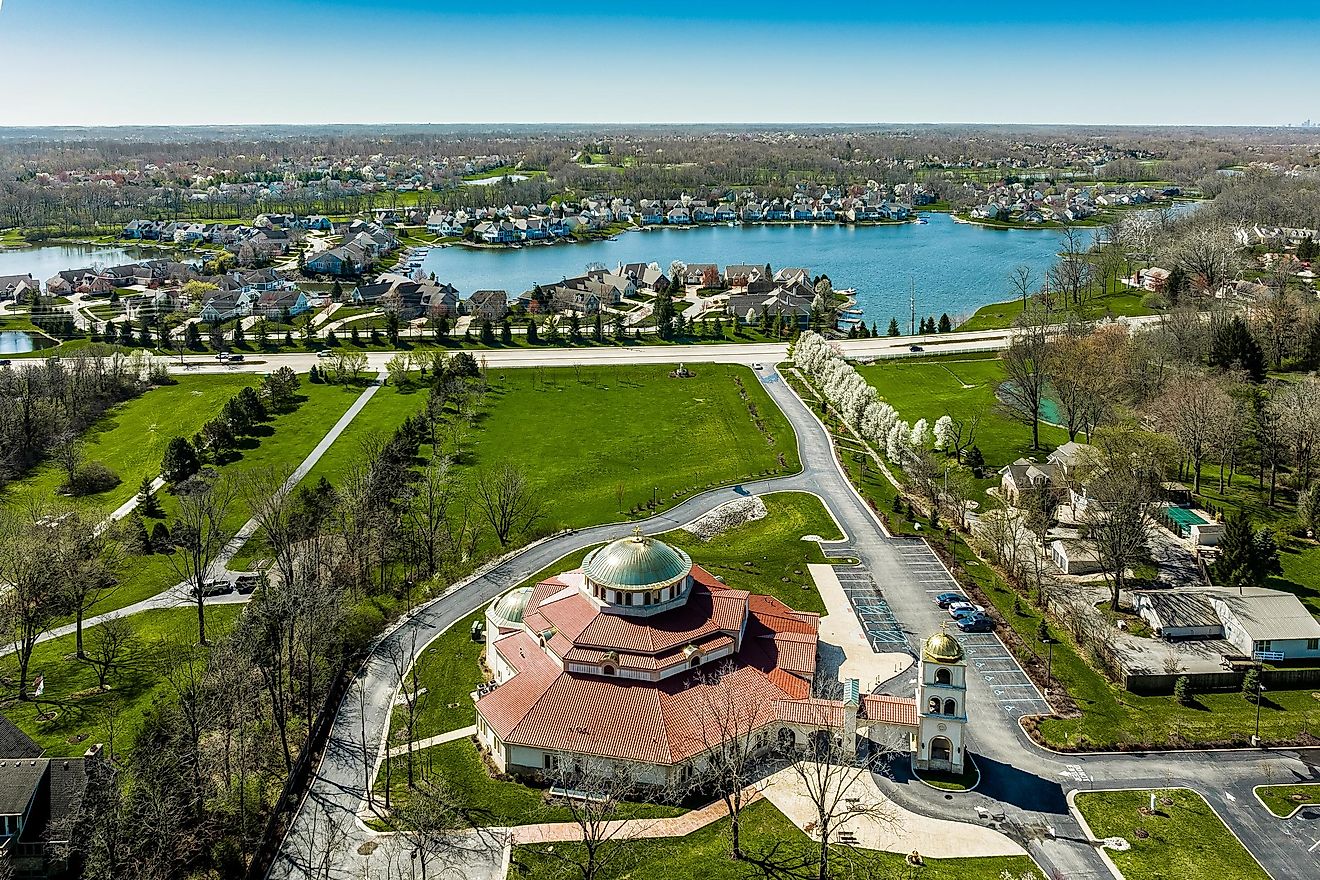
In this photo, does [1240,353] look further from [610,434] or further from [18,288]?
[18,288]

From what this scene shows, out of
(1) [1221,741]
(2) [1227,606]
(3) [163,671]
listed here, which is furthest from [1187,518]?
(3) [163,671]

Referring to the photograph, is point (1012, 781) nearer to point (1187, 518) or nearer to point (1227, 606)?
point (1227, 606)

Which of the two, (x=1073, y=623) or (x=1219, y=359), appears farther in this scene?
(x=1219, y=359)

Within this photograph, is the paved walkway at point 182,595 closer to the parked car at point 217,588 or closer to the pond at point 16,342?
the parked car at point 217,588

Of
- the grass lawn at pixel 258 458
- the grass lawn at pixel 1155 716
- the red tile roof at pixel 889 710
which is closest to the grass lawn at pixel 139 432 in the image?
the grass lawn at pixel 258 458

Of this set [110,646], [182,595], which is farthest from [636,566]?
[182,595]

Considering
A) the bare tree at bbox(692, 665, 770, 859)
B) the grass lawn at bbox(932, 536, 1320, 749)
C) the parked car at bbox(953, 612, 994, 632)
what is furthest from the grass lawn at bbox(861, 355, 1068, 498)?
the bare tree at bbox(692, 665, 770, 859)

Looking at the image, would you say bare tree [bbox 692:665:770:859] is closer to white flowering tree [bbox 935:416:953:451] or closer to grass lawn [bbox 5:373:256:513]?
white flowering tree [bbox 935:416:953:451]
